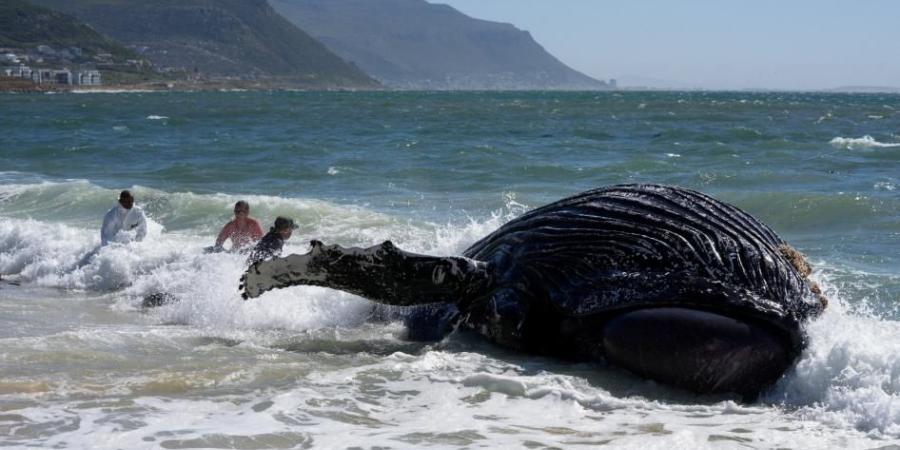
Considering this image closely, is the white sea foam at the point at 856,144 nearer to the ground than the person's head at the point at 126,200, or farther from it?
farther from it

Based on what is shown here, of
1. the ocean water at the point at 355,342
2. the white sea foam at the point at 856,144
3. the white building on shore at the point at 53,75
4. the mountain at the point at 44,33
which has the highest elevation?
the mountain at the point at 44,33

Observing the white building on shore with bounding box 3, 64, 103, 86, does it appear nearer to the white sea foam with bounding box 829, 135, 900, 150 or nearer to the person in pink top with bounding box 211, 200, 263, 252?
the white sea foam with bounding box 829, 135, 900, 150

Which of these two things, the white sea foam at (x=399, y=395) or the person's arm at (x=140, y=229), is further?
the person's arm at (x=140, y=229)

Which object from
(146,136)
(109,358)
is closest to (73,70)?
(146,136)

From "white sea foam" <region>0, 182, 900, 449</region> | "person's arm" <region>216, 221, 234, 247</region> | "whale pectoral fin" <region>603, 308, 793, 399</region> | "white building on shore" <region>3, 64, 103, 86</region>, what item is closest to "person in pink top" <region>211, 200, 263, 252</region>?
"person's arm" <region>216, 221, 234, 247</region>

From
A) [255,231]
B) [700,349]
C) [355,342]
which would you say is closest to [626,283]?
[700,349]

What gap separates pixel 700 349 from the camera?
5.88 meters

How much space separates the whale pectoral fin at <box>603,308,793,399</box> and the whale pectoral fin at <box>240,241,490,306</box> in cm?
101

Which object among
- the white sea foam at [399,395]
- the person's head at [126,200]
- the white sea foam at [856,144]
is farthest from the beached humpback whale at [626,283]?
the white sea foam at [856,144]

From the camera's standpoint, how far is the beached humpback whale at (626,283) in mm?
5918

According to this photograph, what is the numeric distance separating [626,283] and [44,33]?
169546mm

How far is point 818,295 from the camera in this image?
6.16 metres

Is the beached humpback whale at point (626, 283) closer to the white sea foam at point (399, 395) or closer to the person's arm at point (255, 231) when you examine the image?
the white sea foam at point (399, 395)

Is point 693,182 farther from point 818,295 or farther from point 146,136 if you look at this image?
point 146,136
